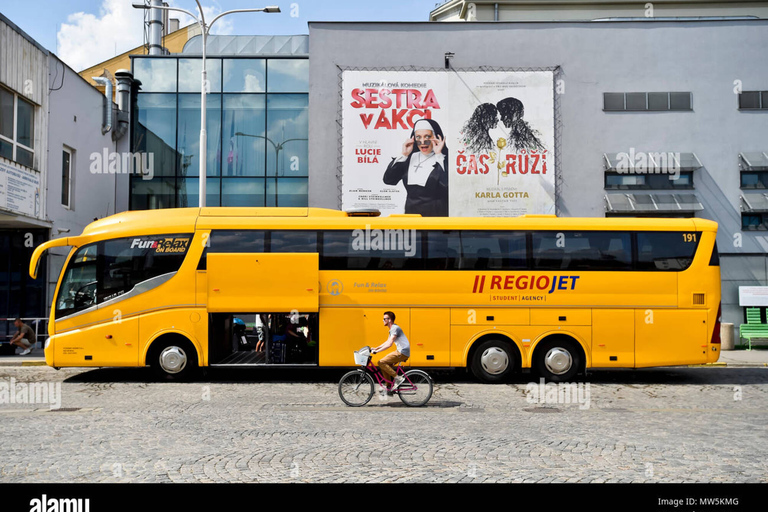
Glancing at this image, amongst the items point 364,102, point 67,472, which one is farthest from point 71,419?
point 364,102

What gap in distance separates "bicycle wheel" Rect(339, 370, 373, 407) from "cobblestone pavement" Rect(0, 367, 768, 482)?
0.27 metres

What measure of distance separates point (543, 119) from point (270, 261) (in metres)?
14.3

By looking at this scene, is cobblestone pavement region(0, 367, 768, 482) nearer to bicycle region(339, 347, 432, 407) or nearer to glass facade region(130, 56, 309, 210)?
bicycle region(339, 347, 432, 407)

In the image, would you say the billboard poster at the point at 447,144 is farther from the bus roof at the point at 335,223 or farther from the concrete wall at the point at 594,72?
the bus roof at the point at 335,223

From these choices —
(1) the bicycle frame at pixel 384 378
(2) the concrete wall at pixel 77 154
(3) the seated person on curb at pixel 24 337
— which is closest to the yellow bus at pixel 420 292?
(1) the bicycle frame at pixel 384 378

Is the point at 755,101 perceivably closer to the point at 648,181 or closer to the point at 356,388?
the point at 648,181

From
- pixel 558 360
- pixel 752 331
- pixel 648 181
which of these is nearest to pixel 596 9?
pixel 648 181

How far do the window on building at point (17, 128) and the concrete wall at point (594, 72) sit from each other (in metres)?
9.26

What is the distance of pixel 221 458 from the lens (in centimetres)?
754

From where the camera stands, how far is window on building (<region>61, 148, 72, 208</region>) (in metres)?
23.0

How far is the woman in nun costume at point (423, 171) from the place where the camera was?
2469 centimetres

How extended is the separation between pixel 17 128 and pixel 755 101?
25516 millimetres

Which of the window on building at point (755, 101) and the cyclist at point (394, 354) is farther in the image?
the window on building at point (755, 101)

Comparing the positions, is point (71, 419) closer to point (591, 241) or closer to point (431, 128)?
point (591, 241)
